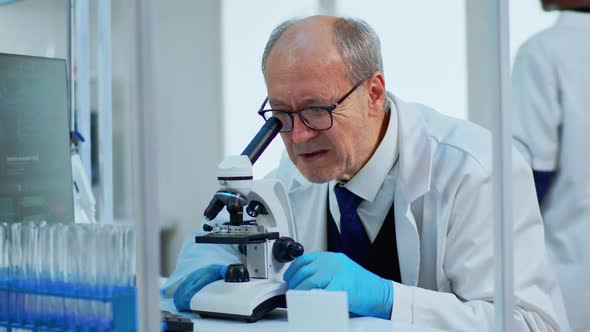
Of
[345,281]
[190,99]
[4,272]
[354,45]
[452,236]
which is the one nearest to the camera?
[4,272]

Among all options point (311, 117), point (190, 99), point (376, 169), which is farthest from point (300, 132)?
point (190, 99)

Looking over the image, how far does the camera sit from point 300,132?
175cm

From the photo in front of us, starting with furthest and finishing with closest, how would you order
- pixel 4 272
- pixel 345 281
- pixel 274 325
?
pixel 345 281 → pixel 274 325 → pixel 4 272

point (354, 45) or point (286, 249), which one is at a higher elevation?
point (354, 45)

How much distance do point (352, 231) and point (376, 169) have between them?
0.18m

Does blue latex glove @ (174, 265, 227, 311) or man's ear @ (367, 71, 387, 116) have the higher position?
man's ear @ (367, 71, 387, 116)

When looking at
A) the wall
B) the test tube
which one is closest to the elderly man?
the test tube

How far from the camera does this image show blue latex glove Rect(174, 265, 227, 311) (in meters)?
1.50

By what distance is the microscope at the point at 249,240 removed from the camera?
1372mm

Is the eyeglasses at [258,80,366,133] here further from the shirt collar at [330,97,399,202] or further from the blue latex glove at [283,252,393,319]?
the blue latex glove at [283,252,393,319]

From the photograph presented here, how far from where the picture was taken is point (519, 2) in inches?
131

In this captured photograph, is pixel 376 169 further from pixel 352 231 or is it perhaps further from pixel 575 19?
pixel 575 19

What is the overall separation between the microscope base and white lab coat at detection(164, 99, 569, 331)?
27 centimetres

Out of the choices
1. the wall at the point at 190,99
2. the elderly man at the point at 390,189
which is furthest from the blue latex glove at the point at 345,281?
the wall at the point at 190,99
